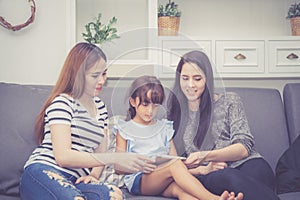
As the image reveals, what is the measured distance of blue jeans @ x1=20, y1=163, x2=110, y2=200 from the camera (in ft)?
4.29

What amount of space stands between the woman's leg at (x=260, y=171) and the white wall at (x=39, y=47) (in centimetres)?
114

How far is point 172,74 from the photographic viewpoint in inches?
48.5

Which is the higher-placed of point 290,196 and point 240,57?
point 240,57

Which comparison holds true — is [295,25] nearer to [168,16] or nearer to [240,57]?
[240,57]

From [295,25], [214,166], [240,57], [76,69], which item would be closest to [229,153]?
[214,166]

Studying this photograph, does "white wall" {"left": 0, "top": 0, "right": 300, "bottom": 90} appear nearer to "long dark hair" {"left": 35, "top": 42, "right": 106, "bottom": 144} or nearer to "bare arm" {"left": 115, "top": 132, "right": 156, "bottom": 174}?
"long dark hair" {"left": 35, "top": 42, "right": 106, "bottom": 144}

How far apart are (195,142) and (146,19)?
4.61 feet

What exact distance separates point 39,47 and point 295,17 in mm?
1310

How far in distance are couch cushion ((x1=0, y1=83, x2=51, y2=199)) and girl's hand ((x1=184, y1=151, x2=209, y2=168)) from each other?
606 mm

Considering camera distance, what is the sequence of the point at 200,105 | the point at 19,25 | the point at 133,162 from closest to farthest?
the point at 133,162
the point at 200,105
the point at 19,25

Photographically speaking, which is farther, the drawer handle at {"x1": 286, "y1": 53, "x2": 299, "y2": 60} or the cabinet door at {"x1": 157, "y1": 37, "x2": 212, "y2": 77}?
the drawer handle at {"x1": 286, "y1": 53, "x2": 299, "y2": 60}

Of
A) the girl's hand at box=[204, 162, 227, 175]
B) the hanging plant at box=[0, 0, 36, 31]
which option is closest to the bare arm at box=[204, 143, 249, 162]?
the girl's hand at box=[204, 162, 227, 175]

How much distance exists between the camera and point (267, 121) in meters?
1.87

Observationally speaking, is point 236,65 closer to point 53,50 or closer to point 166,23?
point 166,23
